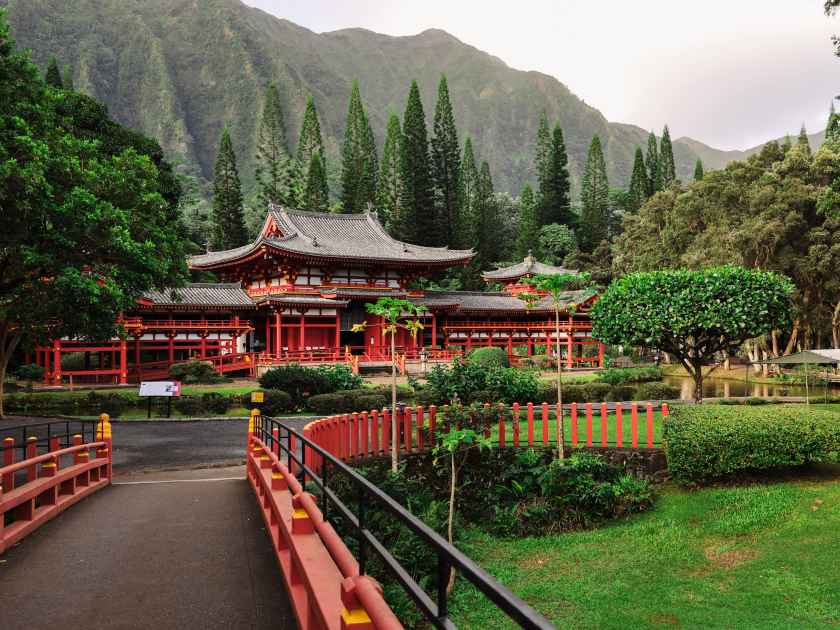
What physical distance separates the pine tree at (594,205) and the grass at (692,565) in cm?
6306

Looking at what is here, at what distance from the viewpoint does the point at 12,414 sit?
22.6 m

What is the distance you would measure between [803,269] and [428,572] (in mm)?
33554

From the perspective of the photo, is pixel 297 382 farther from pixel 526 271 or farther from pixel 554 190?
pixel 554 190

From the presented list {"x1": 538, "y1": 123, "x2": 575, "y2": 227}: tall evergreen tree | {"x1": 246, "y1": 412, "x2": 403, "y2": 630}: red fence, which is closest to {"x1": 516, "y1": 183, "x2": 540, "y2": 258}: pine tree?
{"x1": 538, "y1": 123, "x2": 575, "y2": 227}: tall evergreen tree

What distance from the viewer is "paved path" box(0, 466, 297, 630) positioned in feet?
16.7

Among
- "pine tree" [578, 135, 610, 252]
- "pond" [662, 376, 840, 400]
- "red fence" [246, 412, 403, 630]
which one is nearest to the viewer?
"red fence" [246, 412, 403, 630]

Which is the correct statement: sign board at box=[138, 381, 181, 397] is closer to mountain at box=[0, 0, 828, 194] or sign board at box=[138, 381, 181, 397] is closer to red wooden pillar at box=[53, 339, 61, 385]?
red wooden pillar at box=[53, 339, 61, 385]

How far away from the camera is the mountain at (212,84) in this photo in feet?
442

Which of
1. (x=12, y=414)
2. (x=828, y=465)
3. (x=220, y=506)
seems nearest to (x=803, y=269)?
(x=828, y=465)

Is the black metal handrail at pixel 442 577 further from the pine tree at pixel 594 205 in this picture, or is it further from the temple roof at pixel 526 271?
the pine tree at pixel 594 205

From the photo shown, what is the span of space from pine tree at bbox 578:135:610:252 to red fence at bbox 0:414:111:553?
218 feet

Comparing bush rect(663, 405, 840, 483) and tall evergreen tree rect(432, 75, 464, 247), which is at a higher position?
tall evergreen tree rect(432, 75, 464, 247)

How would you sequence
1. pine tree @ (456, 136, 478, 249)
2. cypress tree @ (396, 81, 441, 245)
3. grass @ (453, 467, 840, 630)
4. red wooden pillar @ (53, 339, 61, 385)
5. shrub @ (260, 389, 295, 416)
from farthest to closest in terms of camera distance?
pine tree @ (456, 136, 478, 249), cypress tree @ (396, 81, 441, 245), red wooden pillar @ (53, 339, 61, 385), shrub @ (260, 389, 295, 416), grass @ (453, 467, 840, 630)

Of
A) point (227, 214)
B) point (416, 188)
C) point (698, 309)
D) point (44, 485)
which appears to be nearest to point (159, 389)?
point (44, 485)
